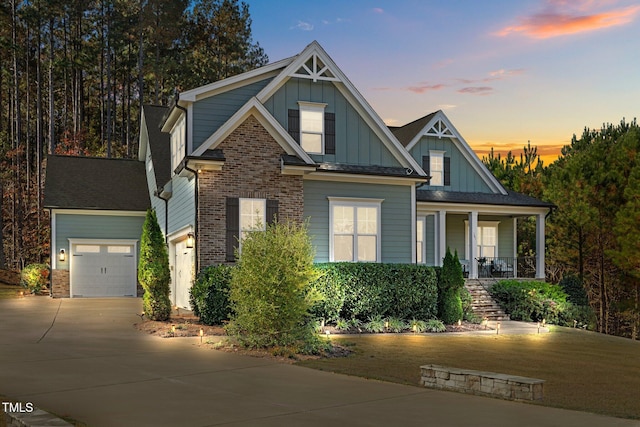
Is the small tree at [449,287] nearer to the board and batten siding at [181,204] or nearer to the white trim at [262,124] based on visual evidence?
the white trim at [262,124]

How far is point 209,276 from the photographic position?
19.9 metres

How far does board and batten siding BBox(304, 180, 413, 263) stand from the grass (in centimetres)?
473

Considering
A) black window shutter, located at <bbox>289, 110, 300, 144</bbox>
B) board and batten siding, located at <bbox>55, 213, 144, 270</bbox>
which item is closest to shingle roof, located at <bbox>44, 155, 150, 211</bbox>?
board and batten siding, located at <bbox>55, 213, 144, 270</bbox>

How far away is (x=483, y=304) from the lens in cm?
2584

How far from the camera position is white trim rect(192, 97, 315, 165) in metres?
21.3

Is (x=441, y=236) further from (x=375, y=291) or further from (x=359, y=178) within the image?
(x=375, y=291)

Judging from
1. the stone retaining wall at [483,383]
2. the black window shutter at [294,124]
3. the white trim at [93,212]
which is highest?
the black window shutter at [294,124]

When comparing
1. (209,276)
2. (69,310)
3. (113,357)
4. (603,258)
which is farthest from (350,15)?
(603,258)

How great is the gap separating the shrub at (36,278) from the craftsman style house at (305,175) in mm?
2628

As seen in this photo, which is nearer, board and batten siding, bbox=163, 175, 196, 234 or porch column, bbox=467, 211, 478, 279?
board and batten siding, bbox=163, 175, 196, 234

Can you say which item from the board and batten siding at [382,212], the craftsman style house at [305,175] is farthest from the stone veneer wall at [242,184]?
the board and batten siding at [382,212]

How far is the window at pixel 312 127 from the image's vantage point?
23.8 m

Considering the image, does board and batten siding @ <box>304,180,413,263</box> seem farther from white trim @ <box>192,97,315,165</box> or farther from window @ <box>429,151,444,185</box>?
window @ <box>429,151,444,185</box>

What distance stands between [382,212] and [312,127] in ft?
12.4
